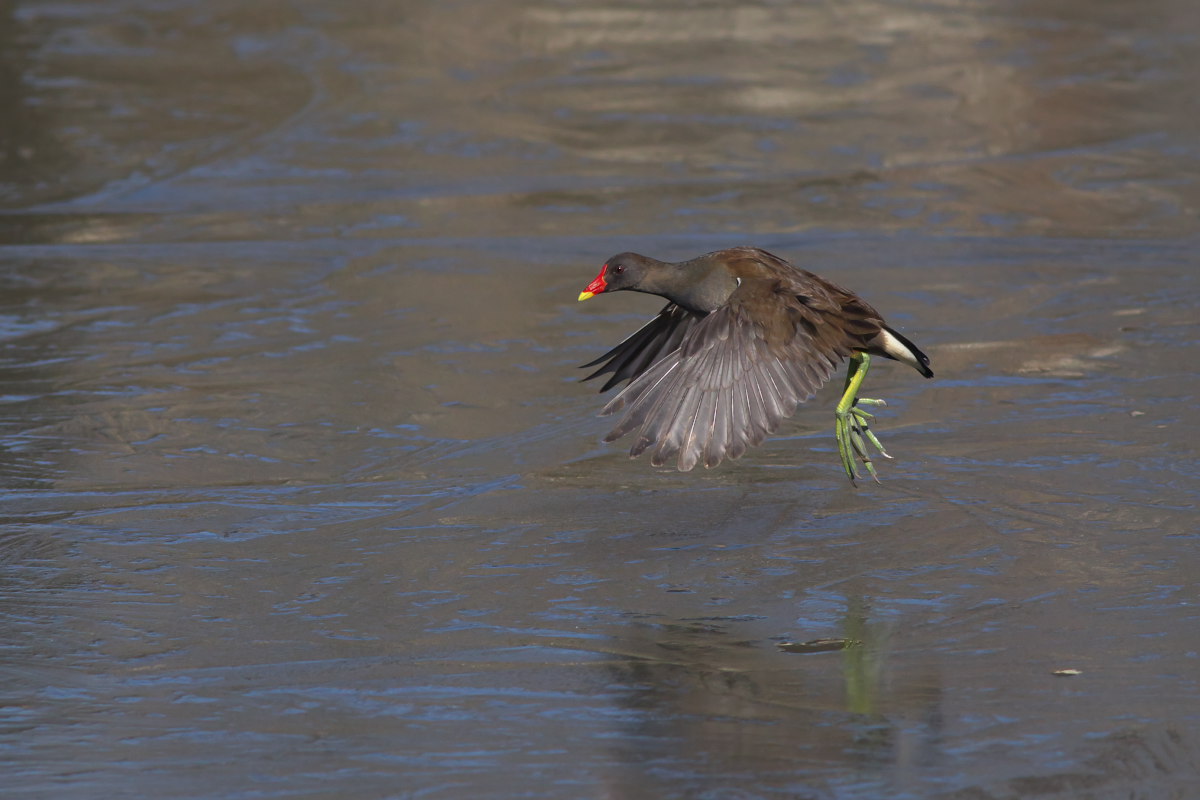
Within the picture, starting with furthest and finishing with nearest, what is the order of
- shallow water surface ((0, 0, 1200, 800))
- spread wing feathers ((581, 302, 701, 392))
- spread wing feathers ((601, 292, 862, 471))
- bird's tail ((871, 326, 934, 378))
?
spread wing feathers ((581, 302, 701, 392))
bird's tail ((871, 326, 934, 378))
spread wing feathers ((601, 292, 862, 471))
shallow water surface ((0, 0, 1200, 800))

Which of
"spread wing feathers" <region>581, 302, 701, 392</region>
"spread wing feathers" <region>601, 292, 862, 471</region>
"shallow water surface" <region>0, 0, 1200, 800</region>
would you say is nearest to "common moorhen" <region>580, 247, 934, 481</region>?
"spread wing feathers" <region>601, 292, 862, 471</region>

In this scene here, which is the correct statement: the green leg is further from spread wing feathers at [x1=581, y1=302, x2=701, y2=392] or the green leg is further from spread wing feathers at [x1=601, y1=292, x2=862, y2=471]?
spread wing feathers at [x1=581, y1=302, x2=701, y2=392]

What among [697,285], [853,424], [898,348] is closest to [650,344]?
[697,285]

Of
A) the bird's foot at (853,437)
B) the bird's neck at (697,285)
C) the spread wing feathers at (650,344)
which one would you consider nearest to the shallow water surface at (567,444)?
the bird's foot at (853,437)

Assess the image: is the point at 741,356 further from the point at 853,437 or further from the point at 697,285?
the point at 853,437

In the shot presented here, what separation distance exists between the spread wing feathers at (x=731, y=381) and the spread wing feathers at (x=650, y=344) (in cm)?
57

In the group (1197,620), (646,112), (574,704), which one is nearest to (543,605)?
(574,704)

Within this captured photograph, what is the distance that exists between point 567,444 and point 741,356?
1222 mm

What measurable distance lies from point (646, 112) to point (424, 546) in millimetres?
6154

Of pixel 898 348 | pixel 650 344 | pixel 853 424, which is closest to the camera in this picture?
pixel 898 348

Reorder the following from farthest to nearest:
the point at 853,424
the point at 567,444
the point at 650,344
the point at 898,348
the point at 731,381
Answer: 1. the point at 567,444
2. the point at 650,344
3. the point at 853,424
4. the point at 898,348
5. the point at 731,381

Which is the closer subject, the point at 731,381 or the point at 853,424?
the point at 731,381

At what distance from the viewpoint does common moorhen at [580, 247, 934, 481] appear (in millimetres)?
4852

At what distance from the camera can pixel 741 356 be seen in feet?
16.4
